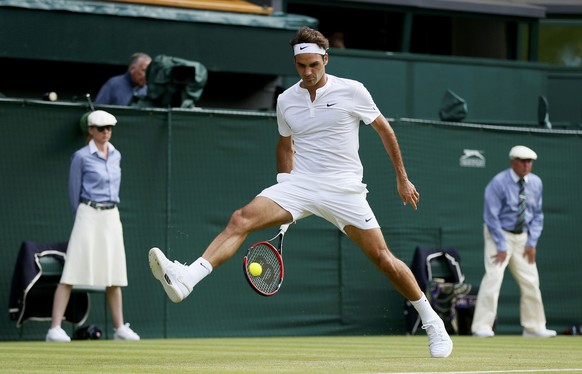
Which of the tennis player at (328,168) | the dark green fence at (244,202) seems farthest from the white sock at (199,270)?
the dark green fence at (244,202)

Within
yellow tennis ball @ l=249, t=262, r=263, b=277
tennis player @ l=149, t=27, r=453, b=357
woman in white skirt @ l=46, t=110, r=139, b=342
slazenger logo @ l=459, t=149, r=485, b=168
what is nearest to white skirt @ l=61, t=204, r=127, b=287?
woman in white skirt @ l=46, t=110, r=139, b=342

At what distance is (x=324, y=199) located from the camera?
9.84m

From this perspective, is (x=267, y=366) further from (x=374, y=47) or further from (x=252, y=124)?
(x=374, y=47)

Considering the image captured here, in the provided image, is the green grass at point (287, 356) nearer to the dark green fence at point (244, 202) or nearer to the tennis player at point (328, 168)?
the tennis player at point (328, 168)

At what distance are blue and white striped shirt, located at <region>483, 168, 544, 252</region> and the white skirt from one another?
4.33 meters

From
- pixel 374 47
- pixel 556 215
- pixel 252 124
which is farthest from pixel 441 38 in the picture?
pixel 252 124

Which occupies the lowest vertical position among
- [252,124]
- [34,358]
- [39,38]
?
[34,358]

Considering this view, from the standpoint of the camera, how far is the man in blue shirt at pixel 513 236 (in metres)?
15.7

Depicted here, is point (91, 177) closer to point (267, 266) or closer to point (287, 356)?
point (287, 356)

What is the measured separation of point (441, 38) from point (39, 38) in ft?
28.1

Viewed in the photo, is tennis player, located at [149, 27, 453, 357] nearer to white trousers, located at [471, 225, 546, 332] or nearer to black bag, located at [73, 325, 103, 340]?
black bag, located at [73, 325, 103, 340]

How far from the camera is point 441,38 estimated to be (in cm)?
2284

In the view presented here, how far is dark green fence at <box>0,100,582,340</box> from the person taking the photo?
46.7ft

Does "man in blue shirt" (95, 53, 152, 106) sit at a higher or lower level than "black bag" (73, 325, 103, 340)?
higher
